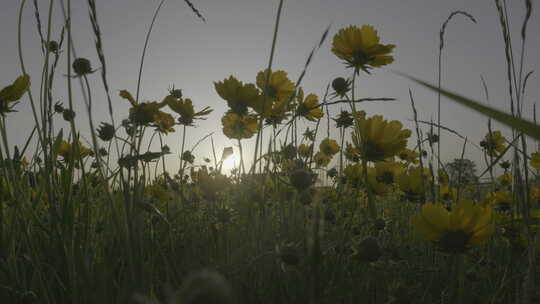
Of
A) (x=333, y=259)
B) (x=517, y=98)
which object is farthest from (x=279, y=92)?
(x=517, y=98)

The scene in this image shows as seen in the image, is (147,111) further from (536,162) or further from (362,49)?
(536,162)

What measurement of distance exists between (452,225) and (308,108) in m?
0.69

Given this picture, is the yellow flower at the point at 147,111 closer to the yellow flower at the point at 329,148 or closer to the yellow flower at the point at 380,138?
the yellow flower at the point at 380,138

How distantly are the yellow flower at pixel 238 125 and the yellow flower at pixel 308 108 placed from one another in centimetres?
19

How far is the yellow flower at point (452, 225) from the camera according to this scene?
87cm

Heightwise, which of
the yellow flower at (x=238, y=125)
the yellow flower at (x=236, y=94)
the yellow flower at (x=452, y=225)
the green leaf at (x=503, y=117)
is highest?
the yellow flower at (x=236, y=94)

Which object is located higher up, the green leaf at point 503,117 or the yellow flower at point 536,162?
the yellow flower at point 536,162

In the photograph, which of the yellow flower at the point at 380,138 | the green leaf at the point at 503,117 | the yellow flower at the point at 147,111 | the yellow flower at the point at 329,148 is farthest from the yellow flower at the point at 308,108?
the green leaf at the point at 503,117

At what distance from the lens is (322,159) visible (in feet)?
9.13

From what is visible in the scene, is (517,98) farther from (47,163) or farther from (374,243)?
(47,163)

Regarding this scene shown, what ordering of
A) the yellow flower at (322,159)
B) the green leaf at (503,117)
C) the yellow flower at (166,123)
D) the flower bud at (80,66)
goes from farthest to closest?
1. the yellow flower at (322,159)
2. the yellow flower at (166,123)
3. the flower bud at (80,66)
4. the green leaf at (503,117)

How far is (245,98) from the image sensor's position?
137 cm

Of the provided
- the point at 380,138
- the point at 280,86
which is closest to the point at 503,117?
the point at 380,138

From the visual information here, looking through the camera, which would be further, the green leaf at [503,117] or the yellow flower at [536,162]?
the yellow flower at [536,162]
